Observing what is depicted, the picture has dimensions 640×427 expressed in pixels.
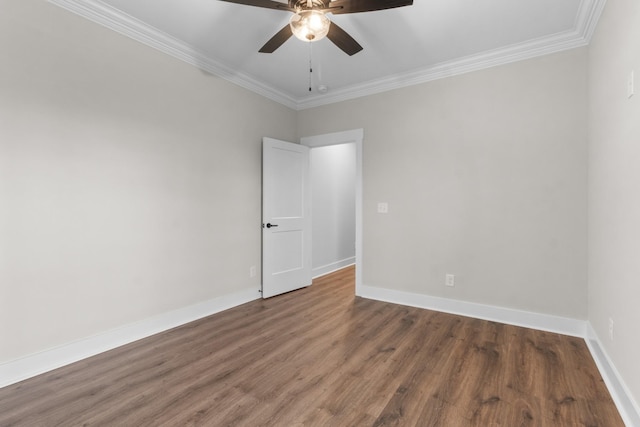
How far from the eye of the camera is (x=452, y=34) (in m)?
2.71

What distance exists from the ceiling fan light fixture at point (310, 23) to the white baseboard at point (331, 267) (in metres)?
3.56

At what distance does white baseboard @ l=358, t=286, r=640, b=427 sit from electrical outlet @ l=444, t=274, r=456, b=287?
17 centimetres

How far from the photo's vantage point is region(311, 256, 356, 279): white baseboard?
499 centimetres

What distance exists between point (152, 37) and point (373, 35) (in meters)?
1.96

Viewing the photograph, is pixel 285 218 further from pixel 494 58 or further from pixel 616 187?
pixel 616 187

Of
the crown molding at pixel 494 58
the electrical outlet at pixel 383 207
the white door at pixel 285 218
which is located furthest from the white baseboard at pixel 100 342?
the crown molding at pixel 494 58

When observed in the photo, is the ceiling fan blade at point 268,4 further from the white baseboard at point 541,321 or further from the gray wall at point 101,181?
the white baseboard at point 541,321

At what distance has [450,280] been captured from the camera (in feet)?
10.8

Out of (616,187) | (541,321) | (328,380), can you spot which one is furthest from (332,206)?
(616,187)

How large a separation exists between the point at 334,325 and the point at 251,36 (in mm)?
2802

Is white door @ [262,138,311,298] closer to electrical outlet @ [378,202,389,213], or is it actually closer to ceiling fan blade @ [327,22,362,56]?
electrical outlet @ [378,202,389,213]

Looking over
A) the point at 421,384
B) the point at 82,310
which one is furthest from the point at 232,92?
the point at 421,384

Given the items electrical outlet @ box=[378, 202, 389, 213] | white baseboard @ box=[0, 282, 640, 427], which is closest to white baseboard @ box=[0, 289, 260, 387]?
white baseboard @ box=[0, 282, 640, 427]

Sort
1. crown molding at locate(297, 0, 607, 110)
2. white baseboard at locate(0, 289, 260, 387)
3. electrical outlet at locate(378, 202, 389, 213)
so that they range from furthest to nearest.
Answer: electrical outlet at locate(378, 202, 389, 213)
crown molding at locate(297, 0, 607, 110)
white baseboard at locate(0, 289, 260, 387)
